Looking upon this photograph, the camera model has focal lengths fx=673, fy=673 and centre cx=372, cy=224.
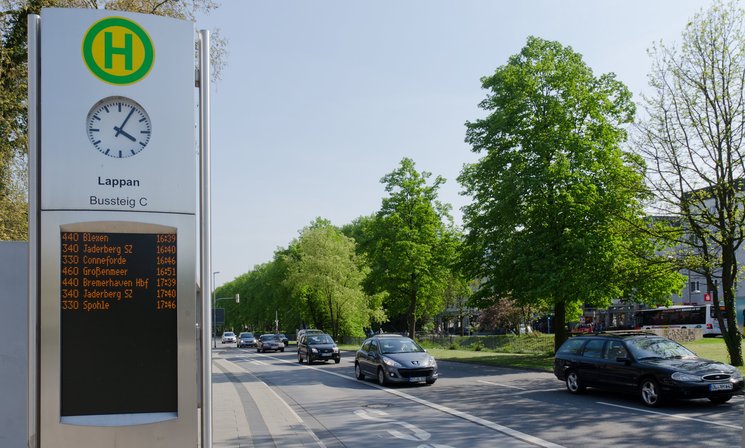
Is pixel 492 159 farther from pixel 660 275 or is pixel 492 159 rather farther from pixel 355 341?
pixel 355 341

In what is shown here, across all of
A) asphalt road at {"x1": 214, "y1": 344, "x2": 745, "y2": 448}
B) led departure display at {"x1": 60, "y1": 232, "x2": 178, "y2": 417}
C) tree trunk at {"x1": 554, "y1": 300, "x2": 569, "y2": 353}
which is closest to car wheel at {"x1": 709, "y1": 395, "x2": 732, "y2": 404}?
asphalt road at {"x1": 214, "y1": 344, "x2": 745, "y2": 448}

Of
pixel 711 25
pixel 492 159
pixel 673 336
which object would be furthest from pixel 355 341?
pixel 711 25

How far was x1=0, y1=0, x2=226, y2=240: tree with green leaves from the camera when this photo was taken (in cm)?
1817

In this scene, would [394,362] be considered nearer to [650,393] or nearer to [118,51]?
[650,393]

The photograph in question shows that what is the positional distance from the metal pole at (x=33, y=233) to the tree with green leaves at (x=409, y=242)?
132 ft

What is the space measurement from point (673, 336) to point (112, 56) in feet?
152

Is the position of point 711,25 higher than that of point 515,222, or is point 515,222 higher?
point 711,25

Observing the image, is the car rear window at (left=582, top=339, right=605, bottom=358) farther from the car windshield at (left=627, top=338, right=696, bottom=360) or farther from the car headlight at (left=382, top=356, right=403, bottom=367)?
the car headlight at (left=382, top=356, right=403, bottom=367)

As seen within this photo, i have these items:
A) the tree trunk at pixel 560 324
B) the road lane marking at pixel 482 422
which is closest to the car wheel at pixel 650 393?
the road lane marking at pixel 482 422

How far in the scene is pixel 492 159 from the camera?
3141cm

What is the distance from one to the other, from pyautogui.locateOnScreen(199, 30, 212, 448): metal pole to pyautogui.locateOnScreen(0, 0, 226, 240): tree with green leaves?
1333 cm

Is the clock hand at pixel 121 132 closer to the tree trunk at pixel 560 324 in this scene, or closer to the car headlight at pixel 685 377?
the car headlight at pixel 685 377

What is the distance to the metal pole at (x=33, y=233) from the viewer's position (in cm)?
546

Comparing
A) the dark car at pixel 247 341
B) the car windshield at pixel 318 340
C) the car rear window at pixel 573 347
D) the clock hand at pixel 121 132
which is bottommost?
the dark car at pixel 247 341
